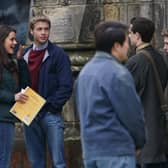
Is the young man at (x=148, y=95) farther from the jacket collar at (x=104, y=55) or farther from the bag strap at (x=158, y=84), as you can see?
the jacket collar at (x=104, y=55)

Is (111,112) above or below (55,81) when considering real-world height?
above

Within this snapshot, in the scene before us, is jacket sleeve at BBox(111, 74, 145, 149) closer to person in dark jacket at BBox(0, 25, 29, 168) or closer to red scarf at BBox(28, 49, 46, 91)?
person in dark jacket at BBox(0, 25, 29, 168)

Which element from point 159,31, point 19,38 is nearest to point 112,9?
point 159,31

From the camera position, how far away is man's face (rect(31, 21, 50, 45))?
8227mm

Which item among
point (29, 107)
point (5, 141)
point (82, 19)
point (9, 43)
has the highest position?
point (9, 43)

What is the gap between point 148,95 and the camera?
7.40 m

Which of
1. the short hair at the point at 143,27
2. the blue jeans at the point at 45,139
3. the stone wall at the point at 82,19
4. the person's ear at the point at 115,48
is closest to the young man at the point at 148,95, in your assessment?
the short hair at the point at 143,27

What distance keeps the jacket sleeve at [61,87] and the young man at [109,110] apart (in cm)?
231

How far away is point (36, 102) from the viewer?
7.89m

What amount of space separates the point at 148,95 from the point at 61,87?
42.9 inches

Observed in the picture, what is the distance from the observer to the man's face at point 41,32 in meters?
8.23

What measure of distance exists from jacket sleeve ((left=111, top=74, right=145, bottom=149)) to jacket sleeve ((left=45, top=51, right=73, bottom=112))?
8.14 ft

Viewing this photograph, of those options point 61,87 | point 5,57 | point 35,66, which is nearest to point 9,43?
point 5,57

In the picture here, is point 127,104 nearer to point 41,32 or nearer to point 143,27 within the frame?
A: point 143,27
